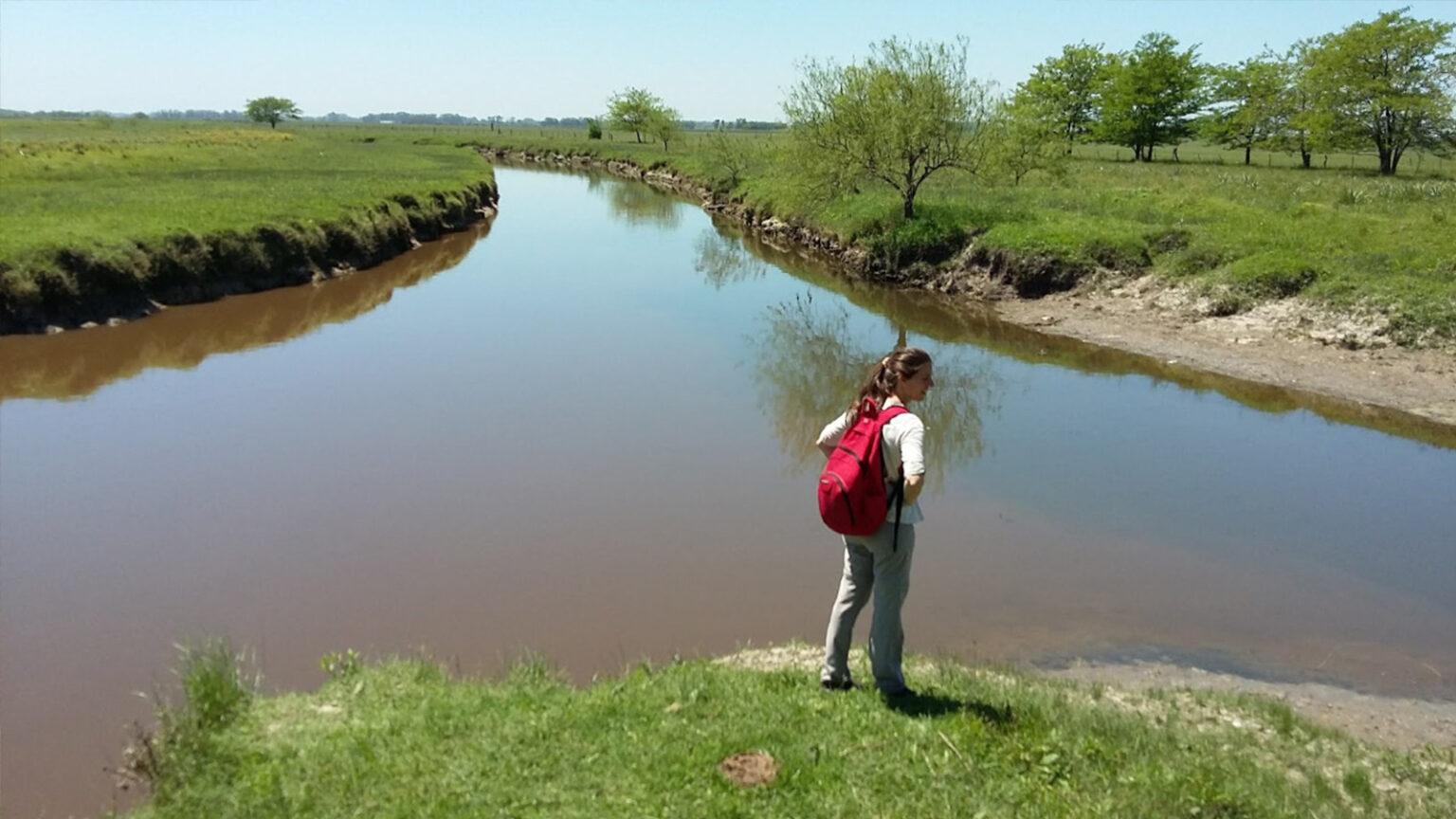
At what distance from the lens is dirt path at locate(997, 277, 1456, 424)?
15727 mm

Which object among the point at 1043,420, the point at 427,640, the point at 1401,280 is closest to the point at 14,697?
the point at 427,640

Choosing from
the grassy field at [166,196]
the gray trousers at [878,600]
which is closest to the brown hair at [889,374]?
the gray trousers at [878,600]

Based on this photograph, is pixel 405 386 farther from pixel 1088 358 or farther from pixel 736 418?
pixel 1088 358

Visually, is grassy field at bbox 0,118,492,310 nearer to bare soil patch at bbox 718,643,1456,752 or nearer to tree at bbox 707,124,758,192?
tree at bbox 707,124,758,192

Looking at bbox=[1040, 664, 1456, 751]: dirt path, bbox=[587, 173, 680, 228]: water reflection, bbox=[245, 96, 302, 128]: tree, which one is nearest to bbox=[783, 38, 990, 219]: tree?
bbox=[587, 173, 680, 228]: water reflection

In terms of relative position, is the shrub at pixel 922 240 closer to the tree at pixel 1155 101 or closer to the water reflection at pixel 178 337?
the water reflection at pixel 178 337

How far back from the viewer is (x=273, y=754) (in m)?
5.01

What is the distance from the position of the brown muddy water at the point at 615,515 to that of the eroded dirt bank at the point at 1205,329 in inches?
35.4

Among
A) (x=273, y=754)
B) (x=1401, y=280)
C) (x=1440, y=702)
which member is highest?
(x=1401, y=280)

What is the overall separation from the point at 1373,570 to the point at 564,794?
8.88m

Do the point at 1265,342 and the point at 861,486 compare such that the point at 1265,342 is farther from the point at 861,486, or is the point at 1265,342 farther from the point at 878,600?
the point at 861,486

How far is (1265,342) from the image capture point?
1867 centimetres

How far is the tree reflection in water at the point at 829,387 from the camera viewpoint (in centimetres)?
1321

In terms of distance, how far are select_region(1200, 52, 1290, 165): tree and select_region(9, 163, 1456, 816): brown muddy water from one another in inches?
1885
